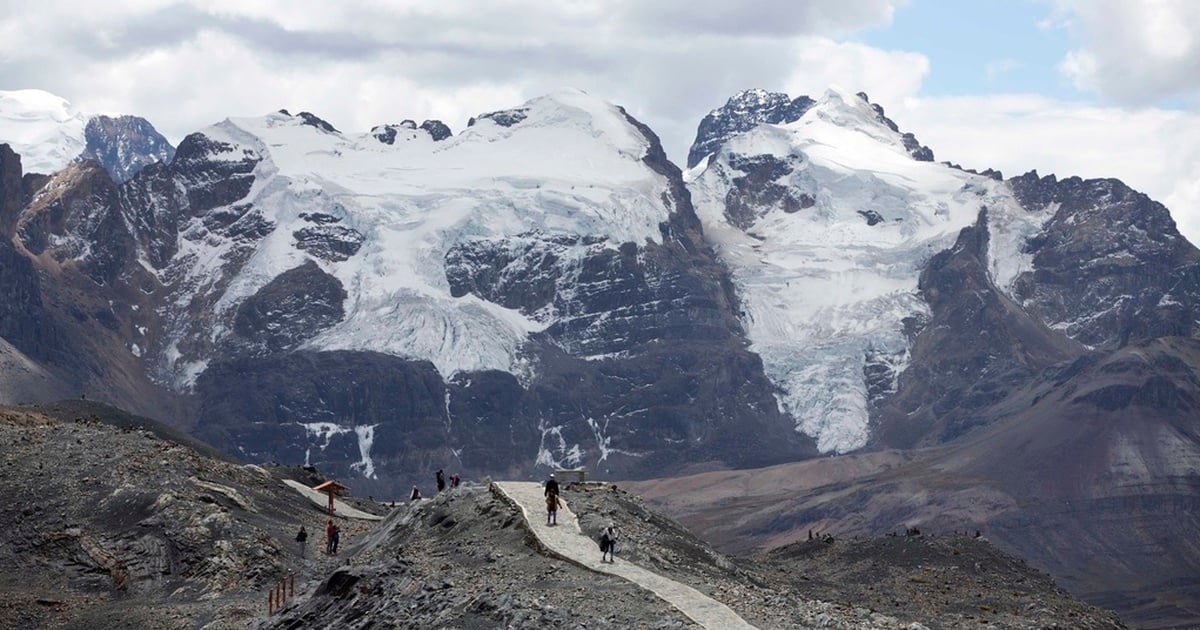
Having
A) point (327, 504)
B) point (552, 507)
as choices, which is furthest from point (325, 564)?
point (327, 504)

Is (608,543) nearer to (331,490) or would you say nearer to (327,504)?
(331,490)

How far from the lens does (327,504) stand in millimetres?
133875

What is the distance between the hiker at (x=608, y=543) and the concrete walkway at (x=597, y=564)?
334 mm

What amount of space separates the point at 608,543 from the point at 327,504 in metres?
52.5

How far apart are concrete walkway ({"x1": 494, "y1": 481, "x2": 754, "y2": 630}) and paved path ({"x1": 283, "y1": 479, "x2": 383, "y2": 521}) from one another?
3204cm

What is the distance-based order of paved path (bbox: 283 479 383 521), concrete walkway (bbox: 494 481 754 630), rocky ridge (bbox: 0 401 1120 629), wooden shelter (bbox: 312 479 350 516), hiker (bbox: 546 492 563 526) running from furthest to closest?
paved path (bbox: 283 479 383 521), wooden shelter (bbox: 312 479 350 516), hiker (bbox: 546 492 563 526), rocky ridge (bbox: 0 401 1120 629), concrete walkway (bbox: 494 481 754 630)

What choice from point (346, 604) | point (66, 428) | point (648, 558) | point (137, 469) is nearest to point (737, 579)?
point (648, 558)

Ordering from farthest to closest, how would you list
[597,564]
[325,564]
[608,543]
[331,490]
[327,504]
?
[327,504] < [331,490] < [325,564] < [608,543] < [597,564]

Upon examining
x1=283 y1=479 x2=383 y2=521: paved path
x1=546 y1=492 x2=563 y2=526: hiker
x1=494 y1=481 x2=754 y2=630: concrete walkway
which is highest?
x1=283 y1=479 x2=383 y2=521: paved path

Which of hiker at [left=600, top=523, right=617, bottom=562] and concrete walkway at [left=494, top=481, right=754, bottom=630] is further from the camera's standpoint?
hiker at [left=600, top=523, right=617, bottom=562]

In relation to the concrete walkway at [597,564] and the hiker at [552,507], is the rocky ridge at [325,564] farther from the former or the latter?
the hiker at [552,507]

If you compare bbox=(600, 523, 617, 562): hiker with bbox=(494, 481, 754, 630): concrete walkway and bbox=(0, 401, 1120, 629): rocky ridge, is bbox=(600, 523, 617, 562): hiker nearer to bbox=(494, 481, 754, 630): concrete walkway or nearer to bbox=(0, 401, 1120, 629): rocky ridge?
bbox=(494, 481, 754, 630): concrete walkway

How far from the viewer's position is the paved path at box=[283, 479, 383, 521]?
5182 inches

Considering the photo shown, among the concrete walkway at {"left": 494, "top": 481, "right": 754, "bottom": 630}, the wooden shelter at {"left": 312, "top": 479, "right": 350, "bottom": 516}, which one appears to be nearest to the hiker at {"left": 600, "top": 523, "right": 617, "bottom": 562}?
the concrete walkway at {"left": 494, "top": 481, "right": 754, "bottom": 630}
